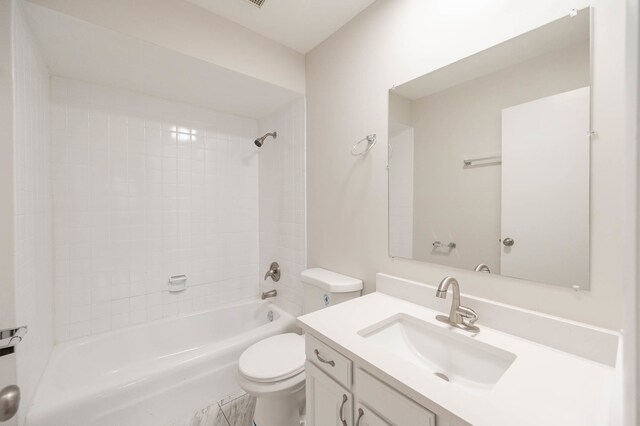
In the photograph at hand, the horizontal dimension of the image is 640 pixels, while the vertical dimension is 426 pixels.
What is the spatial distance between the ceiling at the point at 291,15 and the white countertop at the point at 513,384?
1.70 meters

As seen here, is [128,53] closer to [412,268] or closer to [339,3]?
[339,3]

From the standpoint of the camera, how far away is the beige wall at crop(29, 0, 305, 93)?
1.21 meters

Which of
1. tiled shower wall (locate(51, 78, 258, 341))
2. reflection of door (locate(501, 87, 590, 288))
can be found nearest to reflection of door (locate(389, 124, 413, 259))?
reflection of door (locate(501, 87, 590, 288))

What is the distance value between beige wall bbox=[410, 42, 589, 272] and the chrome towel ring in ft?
0.76

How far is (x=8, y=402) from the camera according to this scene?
3.04 ft

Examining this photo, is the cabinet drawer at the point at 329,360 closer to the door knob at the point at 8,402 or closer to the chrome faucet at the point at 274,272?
the door knob at the point at 8,402

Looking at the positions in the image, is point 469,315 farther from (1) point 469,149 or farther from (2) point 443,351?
(1) point 469,149

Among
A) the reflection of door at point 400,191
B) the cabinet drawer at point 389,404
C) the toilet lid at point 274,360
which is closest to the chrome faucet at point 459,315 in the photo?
the reflection of door at point 400,191

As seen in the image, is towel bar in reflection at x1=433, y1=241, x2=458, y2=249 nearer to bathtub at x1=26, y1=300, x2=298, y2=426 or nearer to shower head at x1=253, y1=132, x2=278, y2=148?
bathtub at x1=26, y1=300, x2=298, y2=426

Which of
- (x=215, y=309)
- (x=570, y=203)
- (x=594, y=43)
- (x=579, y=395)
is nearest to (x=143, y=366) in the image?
(x=215, y=309)

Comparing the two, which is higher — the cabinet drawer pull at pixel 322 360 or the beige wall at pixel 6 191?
the beige wall at pixel 6 191

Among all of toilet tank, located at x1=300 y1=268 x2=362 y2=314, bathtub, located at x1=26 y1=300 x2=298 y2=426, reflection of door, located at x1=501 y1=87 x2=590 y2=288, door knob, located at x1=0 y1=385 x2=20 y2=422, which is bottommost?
bathtub, located at x1=26 y1=300 x2=298 y2=426

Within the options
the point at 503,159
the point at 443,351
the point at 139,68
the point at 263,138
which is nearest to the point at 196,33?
the point at 139,68

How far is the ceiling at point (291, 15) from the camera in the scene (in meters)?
1.45
